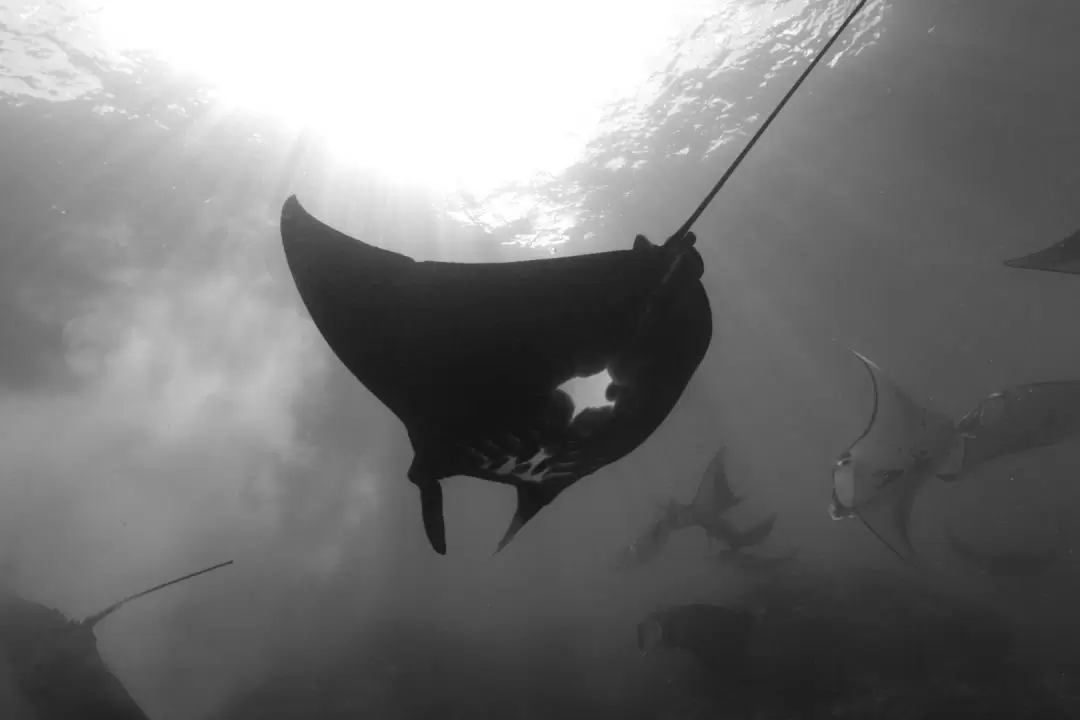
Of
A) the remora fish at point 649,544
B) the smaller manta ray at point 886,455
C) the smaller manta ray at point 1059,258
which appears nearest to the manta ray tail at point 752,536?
the remora fish at point 649,544

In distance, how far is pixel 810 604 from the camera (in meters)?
11.6

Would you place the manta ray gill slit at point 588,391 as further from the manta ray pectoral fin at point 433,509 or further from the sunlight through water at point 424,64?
the sunlight through water at point 424,64

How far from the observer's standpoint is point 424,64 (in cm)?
1377

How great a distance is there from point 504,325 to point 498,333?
0.19 ft

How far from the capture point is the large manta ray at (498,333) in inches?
106

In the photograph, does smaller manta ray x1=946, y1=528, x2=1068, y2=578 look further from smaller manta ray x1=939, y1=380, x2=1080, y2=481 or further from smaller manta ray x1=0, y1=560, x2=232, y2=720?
smaller manta ray x1=0, y1=560, x2=232, y2=720

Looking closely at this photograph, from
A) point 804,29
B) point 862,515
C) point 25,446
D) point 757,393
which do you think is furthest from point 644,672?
point 757,393

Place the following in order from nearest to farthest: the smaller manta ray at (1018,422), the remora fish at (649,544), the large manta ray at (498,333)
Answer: the large manta ray at (498,333) < the smaller manta ray at (1018,422) < the remora fish at (649,544)

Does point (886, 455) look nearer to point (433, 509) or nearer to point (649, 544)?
point (649, 544)

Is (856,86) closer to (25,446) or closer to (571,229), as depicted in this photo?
(571,229)

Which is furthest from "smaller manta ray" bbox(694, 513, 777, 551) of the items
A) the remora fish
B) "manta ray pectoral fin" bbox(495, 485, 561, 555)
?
"manta ray pectoral fin" bbox(495, 485, 561, 555)

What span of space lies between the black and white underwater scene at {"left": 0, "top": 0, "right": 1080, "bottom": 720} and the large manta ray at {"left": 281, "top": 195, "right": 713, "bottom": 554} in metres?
0.02

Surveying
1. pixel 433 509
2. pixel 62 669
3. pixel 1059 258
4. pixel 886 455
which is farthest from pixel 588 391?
pixel 62 669

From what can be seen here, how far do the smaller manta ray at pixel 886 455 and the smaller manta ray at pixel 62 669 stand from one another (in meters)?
9.87
